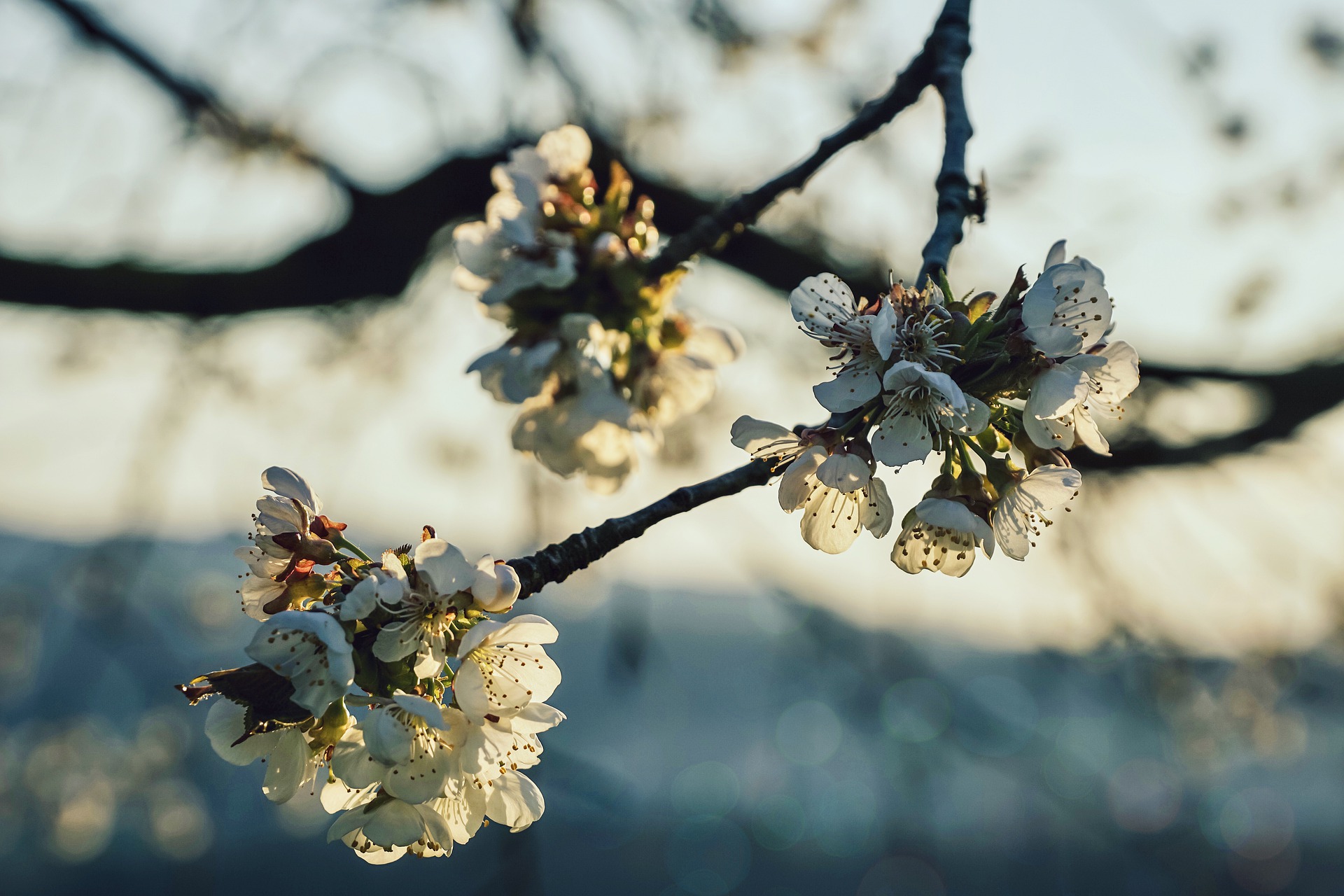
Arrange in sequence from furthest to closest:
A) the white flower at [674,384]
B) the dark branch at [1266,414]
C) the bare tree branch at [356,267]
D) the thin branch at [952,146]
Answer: the dark branch at [1266,414] < the bare tree branch at [356,267] < the white flower at [674,384] < the thin branch at [952,146]

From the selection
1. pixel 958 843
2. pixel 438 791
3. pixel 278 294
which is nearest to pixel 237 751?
pixel 438 791

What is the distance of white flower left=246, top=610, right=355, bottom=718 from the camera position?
3.09 ft

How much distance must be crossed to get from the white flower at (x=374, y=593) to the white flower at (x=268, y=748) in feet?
0.67

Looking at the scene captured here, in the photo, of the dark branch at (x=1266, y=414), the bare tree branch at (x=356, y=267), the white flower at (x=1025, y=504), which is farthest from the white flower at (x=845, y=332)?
the dark branch at (x=1266, y=414)

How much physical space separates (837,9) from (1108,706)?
3313 mm

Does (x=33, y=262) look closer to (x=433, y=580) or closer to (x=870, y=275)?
(x=433, y=580)

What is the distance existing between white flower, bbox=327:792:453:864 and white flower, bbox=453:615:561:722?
0.50 feet

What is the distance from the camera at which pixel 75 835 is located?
8.08 m

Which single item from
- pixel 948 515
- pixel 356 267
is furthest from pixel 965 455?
pixel 356 267

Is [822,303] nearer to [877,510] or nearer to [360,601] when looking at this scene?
[877,510]

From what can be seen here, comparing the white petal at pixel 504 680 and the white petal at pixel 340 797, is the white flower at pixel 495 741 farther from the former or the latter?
the white petal at pixel 340 797

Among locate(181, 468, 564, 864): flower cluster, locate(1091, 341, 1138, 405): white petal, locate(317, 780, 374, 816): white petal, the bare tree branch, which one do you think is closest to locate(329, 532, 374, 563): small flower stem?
locate(181, 468, 564, 864): flower cluster

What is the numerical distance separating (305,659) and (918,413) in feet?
2.43

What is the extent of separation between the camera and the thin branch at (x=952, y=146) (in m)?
1.33
